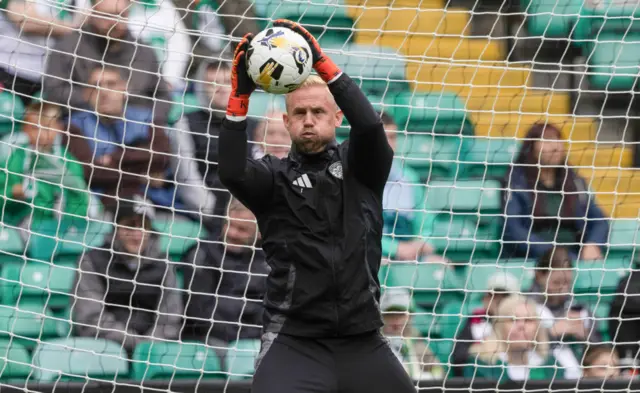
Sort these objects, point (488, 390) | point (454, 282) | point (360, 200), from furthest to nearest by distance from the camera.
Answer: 1. point (454, 282)
2. point (488, 390)
3. point (360, 200)

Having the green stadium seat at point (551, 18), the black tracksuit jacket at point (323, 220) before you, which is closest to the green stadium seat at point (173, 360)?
the black tracksuit jacket at point (323, 220)

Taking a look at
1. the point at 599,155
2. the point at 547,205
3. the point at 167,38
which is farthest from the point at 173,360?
the point at 599,155

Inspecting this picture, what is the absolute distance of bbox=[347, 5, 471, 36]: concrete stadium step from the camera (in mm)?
5848

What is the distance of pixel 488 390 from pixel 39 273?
2500 mm

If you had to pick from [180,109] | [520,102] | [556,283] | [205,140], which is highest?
[520,102]

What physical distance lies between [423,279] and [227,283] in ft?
3.65

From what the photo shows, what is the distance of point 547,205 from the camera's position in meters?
5.63

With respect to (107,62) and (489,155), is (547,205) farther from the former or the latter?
(107,62)

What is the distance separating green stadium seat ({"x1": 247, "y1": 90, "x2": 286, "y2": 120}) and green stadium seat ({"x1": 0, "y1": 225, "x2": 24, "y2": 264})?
1450 millimetres

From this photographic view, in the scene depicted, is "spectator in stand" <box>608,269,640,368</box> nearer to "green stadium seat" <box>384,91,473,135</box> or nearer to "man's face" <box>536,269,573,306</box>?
"man's face" <box>536,269,573,306</box>

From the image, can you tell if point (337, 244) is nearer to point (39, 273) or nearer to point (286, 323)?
point (286, 323)

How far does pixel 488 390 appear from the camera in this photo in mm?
5285

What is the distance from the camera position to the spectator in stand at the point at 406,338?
17.6 feet

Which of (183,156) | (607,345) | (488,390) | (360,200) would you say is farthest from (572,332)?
(360,200)
